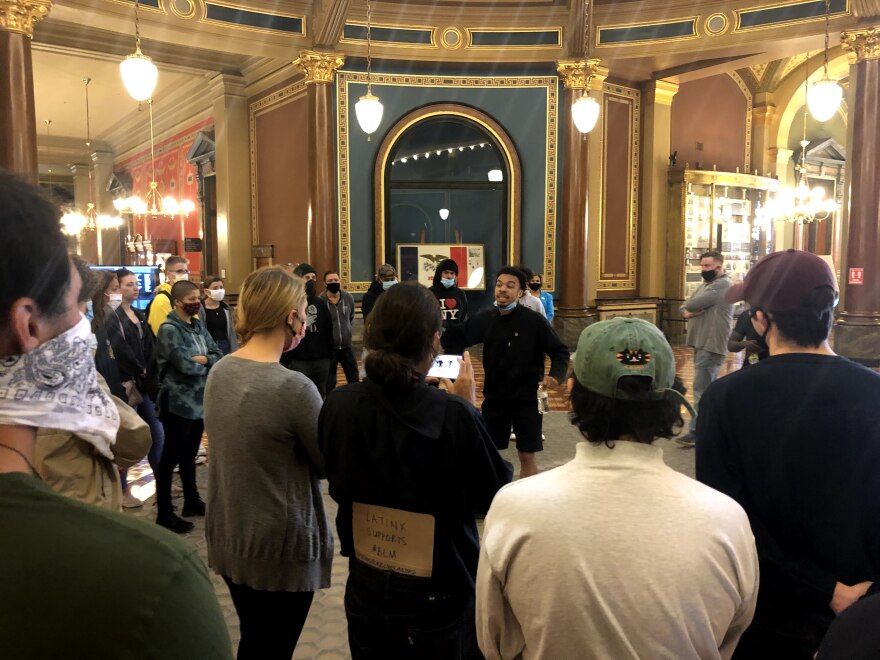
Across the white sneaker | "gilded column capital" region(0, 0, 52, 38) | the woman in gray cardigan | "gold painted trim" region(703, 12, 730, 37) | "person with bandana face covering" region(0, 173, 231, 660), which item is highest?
"gold painted trim" region(703, 12, 730, 37)

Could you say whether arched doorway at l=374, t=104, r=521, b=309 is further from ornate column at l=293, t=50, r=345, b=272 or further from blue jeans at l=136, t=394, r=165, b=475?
blue jeans at l=136, t=394, r=165, b=475

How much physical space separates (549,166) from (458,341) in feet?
21.7

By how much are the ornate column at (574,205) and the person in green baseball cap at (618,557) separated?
894 centimetres

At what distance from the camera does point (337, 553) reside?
3.61m

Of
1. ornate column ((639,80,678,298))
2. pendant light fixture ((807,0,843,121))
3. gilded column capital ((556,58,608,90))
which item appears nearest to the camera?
pendant light fixture ((807,0,843,121))

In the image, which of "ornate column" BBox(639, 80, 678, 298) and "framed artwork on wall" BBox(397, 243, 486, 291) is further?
"ornate column" BBox(639, 80, 678, 298)

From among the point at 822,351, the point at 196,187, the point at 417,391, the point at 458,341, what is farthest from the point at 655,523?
the point at 196,187

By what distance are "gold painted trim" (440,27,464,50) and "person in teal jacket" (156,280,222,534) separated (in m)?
7.21

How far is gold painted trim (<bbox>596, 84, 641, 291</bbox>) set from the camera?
1069 centimetres

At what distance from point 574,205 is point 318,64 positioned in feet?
13.7

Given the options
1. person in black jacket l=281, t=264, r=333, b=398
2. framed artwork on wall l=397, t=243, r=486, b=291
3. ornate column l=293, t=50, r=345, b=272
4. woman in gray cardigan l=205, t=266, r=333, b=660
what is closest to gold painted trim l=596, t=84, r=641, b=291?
framed artwork on wall l=397, t=243, r=486, b=291

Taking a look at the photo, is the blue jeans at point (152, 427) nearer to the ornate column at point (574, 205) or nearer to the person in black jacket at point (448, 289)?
the person in black jacket at point (448, 289)

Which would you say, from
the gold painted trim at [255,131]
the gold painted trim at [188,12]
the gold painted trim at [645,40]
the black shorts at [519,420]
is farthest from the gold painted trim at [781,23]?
the black shorts at [519,420]

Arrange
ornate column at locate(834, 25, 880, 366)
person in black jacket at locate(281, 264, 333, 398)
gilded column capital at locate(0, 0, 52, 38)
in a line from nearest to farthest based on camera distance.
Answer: person in black jacket at locate(281, 264, 333, 398) < gilded column capital at locate(0, 0, 52, 38) < ornate column at locate(834, 25, 880, 366)
